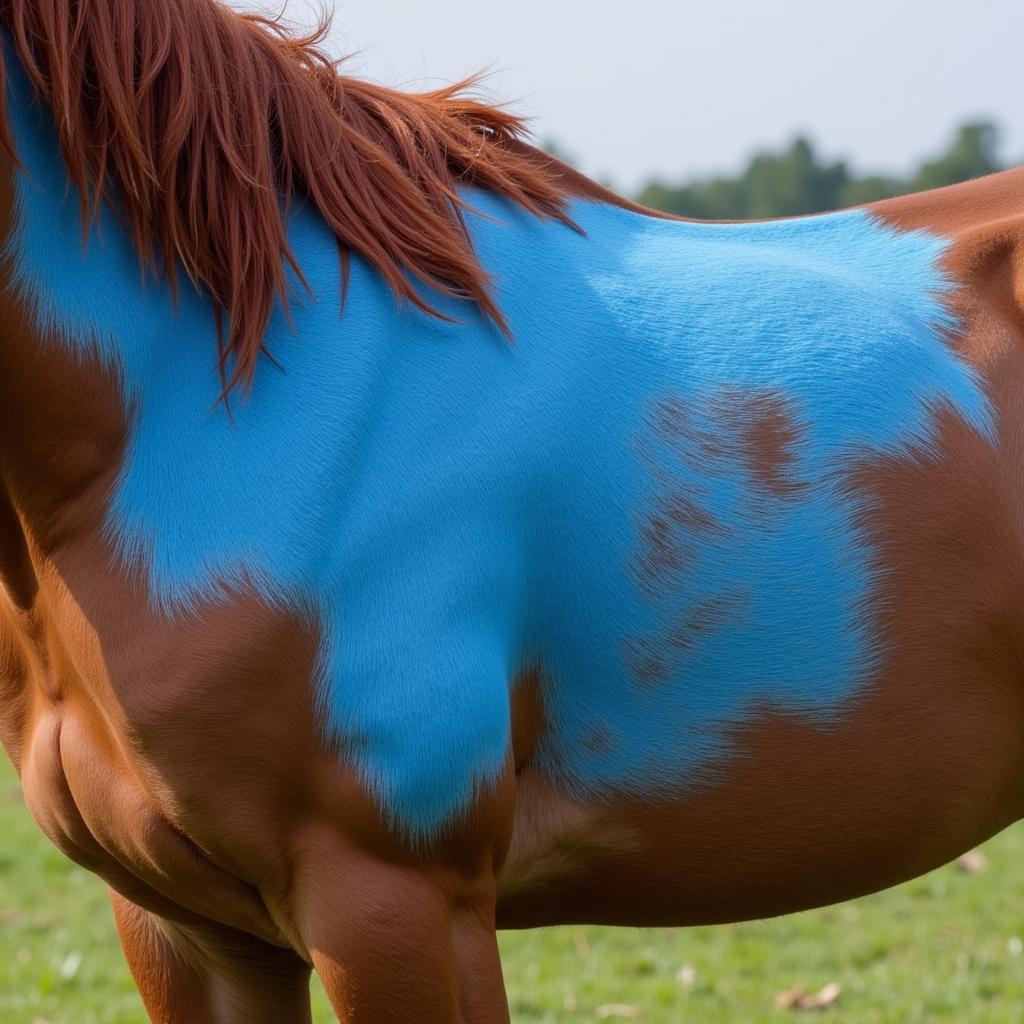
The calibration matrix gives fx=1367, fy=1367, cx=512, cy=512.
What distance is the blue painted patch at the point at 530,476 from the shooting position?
4.05 feet

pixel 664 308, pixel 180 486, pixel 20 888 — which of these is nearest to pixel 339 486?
pixel 180 486

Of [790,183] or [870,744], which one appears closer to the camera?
[870,744]

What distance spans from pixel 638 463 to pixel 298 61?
554 mm

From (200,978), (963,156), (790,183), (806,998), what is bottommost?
(790,183)

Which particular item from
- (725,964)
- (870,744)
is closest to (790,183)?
(725,964)

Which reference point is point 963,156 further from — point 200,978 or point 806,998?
point 200,978

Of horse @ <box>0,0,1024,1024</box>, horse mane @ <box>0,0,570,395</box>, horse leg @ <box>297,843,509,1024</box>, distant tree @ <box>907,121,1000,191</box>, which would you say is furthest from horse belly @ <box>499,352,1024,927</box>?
distant tree @ <box>907,121,1000,191</box>

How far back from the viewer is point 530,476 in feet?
4.28

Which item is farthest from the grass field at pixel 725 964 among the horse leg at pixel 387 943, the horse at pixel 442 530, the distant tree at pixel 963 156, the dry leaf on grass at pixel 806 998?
the distant tree at pixel 963 156

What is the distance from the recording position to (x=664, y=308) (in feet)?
4.72

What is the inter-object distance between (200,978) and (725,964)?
90.9 inches

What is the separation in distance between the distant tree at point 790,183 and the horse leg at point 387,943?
21.1m

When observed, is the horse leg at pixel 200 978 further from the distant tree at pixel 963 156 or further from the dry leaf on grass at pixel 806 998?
the distant tree at pixel 963 156

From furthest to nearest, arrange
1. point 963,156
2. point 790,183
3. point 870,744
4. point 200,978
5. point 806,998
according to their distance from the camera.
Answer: point 790,183
point 963,156
point 806,998
point 200,978
point 870,744
